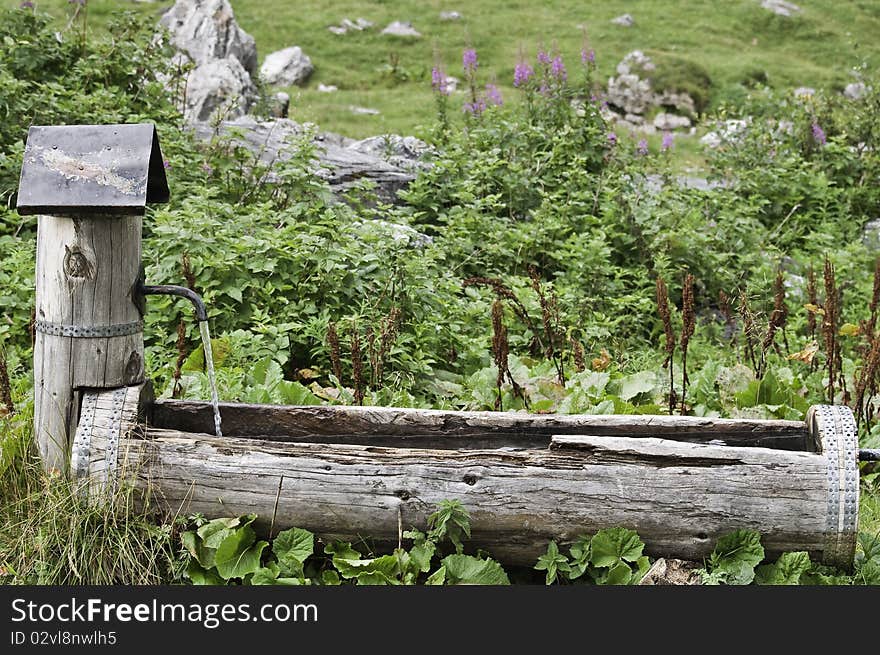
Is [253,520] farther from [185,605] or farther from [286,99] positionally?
[286,99]

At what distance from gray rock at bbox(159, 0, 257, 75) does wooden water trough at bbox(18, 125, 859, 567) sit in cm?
1086

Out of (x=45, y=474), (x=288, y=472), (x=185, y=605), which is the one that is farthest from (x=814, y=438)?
(x=45, y=474)

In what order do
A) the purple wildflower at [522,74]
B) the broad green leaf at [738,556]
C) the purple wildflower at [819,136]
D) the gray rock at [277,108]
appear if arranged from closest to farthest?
the broad green leaf at [738,556] < the purple wildflower at [522,74] < the purple wildflower at [819,136] < the gray rock at [277,108]

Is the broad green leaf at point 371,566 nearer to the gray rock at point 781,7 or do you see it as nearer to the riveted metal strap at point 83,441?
the riveted metal strap at point 83,441

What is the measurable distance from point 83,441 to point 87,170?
3.19 ft

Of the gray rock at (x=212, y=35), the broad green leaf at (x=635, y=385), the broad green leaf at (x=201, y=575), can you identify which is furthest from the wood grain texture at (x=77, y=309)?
the gray rock at (x=212, y=35)

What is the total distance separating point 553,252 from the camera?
7.49 metres

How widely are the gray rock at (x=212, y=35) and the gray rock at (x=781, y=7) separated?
1696cm

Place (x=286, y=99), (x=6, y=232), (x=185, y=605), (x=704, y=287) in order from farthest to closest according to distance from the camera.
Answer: (x=286, y=99) < (x=704, y=287) < (x=6, y=232) < (x=185, y=605)

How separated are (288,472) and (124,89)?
19.7ft

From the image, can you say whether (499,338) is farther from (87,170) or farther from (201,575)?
(87,170)

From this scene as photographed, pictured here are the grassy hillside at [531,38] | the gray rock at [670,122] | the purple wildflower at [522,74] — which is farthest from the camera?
the grassy hillside at [531,38]

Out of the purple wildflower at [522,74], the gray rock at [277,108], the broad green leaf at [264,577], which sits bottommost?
the gray rock at [277,108]

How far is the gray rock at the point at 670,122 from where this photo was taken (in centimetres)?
1850
